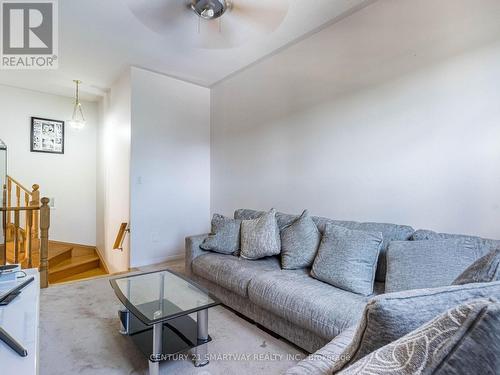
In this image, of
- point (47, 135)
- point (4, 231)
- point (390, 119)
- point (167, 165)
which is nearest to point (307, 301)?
point (390, 119)

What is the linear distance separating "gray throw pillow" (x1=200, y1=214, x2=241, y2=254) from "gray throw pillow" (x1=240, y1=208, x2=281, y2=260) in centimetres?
9

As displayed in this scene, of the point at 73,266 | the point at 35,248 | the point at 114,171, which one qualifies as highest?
the point at 114,171

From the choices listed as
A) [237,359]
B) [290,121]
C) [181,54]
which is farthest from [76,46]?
[237,359]

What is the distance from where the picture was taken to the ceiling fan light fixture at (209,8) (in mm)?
1713

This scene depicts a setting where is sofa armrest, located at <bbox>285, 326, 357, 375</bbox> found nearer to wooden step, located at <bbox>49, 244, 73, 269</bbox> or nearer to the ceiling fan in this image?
the ceiling fan

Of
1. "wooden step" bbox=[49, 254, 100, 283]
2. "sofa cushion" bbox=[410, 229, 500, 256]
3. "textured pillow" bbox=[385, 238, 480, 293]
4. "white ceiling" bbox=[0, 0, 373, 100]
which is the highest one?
"white ceiling" bbox=[0, 0, 373, 100]

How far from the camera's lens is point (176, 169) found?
3.88 m

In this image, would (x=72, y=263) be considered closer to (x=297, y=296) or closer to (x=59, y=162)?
(x=59, y=162)

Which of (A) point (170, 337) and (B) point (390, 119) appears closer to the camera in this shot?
(A) point (170, 337)

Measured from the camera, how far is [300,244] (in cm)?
222

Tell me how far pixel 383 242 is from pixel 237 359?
1247 mm

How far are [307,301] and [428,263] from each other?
73 centimetres

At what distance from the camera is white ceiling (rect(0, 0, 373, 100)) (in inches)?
94.4

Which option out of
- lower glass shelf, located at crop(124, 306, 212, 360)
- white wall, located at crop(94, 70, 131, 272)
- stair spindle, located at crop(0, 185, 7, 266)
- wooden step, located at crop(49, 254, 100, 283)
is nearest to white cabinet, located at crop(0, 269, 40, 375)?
lower glass shelf, located at crop(124, 306, 212, 360)
